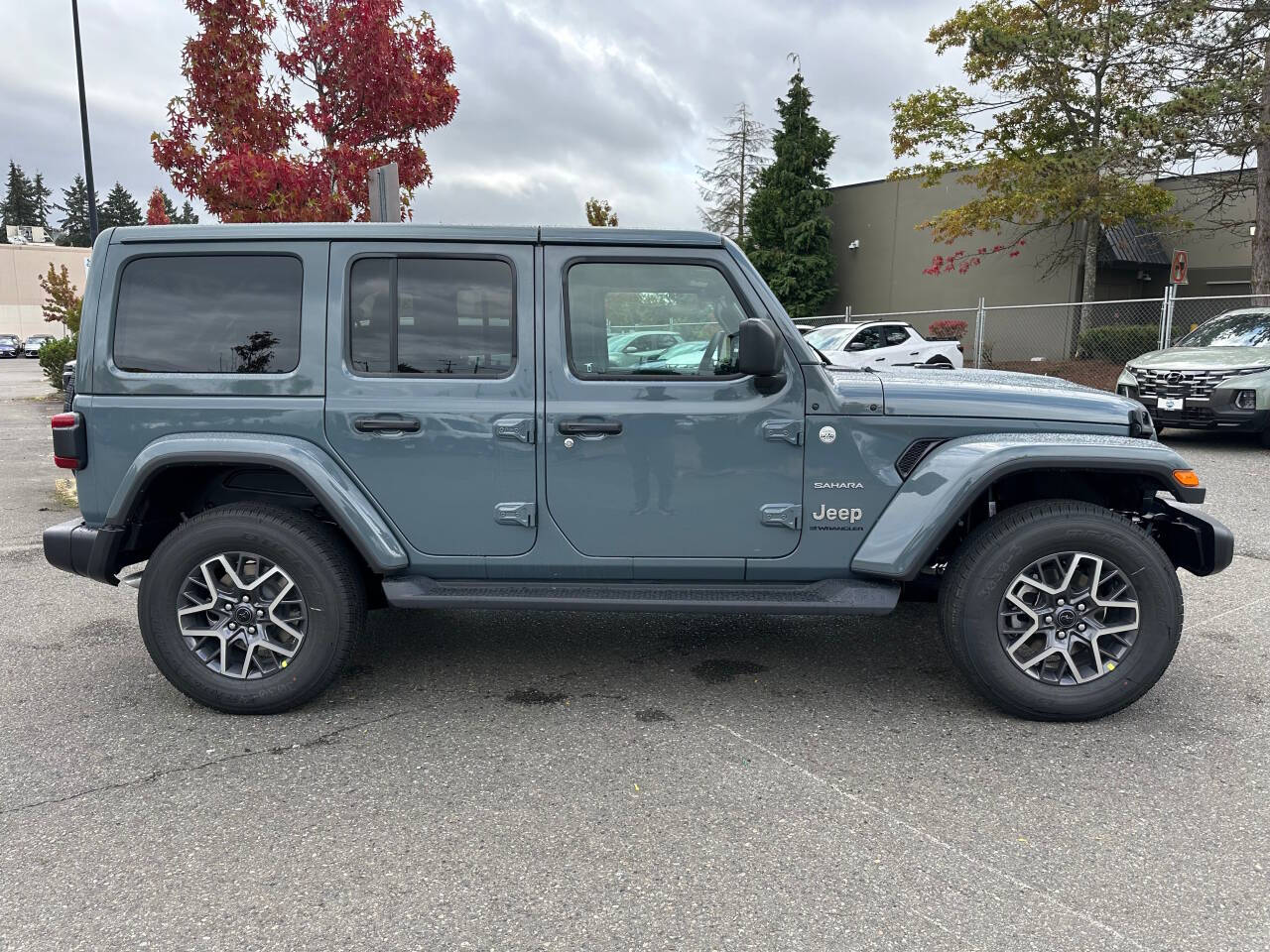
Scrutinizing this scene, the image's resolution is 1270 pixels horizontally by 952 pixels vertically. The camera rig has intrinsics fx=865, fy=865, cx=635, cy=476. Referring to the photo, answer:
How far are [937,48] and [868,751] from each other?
74.8ft

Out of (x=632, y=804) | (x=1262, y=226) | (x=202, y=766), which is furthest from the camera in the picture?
(x=1262, y=226)

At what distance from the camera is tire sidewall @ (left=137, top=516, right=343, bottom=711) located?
3.39m

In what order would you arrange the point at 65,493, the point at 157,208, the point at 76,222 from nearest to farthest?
the point at 65,493 → the point at 157,208 → the point at 76,222

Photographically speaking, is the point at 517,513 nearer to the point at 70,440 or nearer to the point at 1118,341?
the point at 70,440

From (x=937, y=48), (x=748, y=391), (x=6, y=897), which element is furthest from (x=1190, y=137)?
(x=6, y=897)

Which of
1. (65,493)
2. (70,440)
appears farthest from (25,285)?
(70,440)

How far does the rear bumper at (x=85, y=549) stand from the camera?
3.46 m

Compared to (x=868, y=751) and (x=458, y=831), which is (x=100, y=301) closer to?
(x=458, y=831)

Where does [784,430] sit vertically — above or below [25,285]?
below

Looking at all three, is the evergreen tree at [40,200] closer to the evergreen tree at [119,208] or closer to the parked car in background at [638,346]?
the evergreen tree at [119,208]

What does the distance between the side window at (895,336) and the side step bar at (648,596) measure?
13.2 metres

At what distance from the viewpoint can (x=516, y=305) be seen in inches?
136

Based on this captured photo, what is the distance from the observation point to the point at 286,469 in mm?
3330

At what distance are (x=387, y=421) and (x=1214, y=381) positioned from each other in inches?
396
